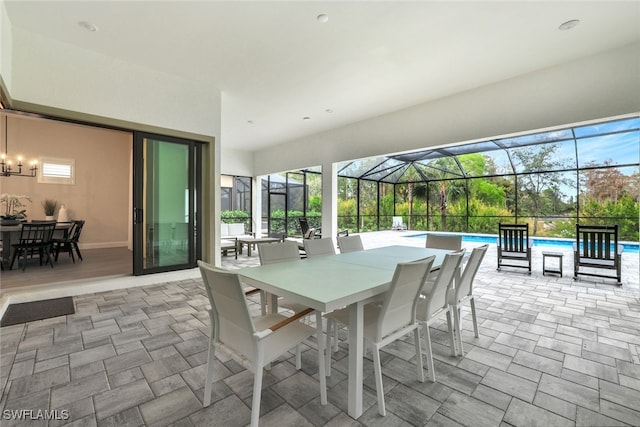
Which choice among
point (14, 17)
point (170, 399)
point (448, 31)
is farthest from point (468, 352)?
point (14, 17)

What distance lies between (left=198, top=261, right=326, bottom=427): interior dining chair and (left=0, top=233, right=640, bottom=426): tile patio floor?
238mm

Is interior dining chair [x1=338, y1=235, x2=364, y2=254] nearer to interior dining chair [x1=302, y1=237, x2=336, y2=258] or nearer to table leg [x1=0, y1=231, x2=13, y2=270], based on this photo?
interior dining chair [x1=302, y1=237, x2=336, y2=258]

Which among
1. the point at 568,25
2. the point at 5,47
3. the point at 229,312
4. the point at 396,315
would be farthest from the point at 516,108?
the point at 5,47

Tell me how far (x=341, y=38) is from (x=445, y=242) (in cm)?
284

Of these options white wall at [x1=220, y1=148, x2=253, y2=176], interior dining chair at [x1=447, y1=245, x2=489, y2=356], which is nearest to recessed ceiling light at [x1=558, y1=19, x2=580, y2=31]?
interior dining chair at [x1=447, y1=245, x2=489, y2=356]

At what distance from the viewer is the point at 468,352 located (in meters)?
2.37

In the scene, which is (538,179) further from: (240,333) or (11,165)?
(11,165)

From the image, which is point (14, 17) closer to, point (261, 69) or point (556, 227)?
point (261, 69)

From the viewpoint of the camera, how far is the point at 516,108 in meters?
4.34

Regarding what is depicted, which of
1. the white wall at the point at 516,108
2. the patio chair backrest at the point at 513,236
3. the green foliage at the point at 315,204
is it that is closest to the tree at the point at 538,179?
the patio chair backrest at the point at 513,236

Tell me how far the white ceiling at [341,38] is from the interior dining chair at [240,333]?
2810 millimetres

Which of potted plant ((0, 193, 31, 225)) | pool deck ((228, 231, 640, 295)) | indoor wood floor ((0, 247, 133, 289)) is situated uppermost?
potted plant ((0, 193, 31, 225))

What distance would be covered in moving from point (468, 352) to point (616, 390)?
870mm

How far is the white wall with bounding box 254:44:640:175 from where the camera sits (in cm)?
360
